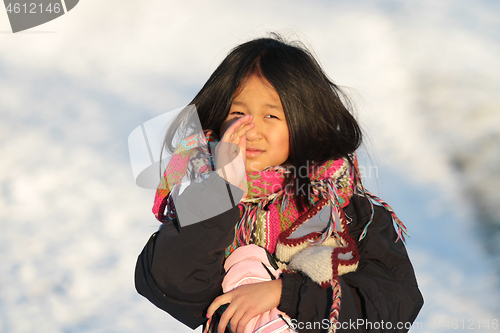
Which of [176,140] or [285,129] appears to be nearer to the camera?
[285,129]

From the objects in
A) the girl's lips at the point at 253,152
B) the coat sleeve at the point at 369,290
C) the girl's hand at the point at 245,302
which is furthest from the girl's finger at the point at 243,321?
the girl's lips at the point at 253,152

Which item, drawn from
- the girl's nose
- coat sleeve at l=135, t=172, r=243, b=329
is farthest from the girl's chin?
coat sleeve at l=135, t=172, r=243, b=329

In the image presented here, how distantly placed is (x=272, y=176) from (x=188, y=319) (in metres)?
0.61

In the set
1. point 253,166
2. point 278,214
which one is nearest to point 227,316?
point 278,214

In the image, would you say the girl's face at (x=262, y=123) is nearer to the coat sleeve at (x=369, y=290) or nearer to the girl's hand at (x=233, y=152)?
the girl's hand at (x=233, y=152)

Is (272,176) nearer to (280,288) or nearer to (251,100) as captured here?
(251,100)

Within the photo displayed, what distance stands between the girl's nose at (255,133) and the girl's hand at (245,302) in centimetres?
56

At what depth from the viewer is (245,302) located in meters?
1.23

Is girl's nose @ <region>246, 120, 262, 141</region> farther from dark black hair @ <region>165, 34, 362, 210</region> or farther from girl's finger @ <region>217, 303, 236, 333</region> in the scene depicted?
girl's finger @ <region>217, 303, 236, 333</region>

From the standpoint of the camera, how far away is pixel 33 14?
2.64 m

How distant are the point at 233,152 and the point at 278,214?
29 cm

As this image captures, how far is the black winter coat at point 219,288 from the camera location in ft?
4.01

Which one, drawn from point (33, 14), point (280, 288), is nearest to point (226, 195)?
point (280, 288)

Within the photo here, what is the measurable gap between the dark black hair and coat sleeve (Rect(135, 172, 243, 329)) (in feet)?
1.46
